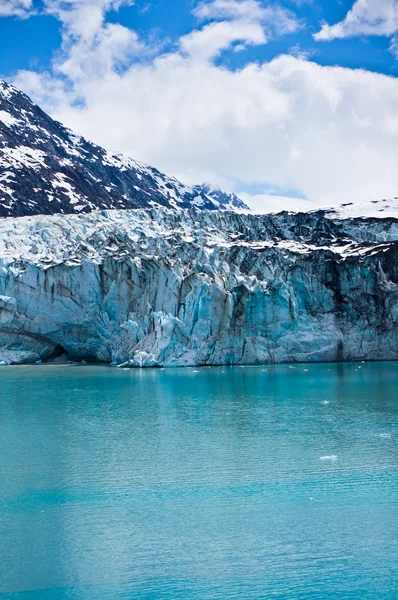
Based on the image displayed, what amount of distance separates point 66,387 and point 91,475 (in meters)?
11.1

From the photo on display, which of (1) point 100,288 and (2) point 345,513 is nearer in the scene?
(2) point 345,513

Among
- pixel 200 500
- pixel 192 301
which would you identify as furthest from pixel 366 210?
pixel 200 500

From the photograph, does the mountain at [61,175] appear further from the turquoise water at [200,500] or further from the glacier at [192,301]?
the turquoise water at [200,500]

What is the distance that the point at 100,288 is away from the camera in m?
27.8

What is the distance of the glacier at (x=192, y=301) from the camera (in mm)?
26172

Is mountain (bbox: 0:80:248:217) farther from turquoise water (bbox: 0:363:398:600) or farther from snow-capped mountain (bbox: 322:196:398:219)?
turquoise water (bbox: 0:363:398:600)

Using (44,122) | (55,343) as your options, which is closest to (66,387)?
(55,343)

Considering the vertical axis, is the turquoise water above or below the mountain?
below

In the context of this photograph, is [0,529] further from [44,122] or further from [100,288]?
[44,122]

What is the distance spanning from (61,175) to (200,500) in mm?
57854

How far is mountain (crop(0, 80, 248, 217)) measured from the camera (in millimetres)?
56031

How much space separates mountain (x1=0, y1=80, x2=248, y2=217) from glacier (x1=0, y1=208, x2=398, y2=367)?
79.5 feet

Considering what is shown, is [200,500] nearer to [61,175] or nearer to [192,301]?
[192,301]

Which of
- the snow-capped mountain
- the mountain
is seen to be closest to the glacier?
the snow-capped mountain
